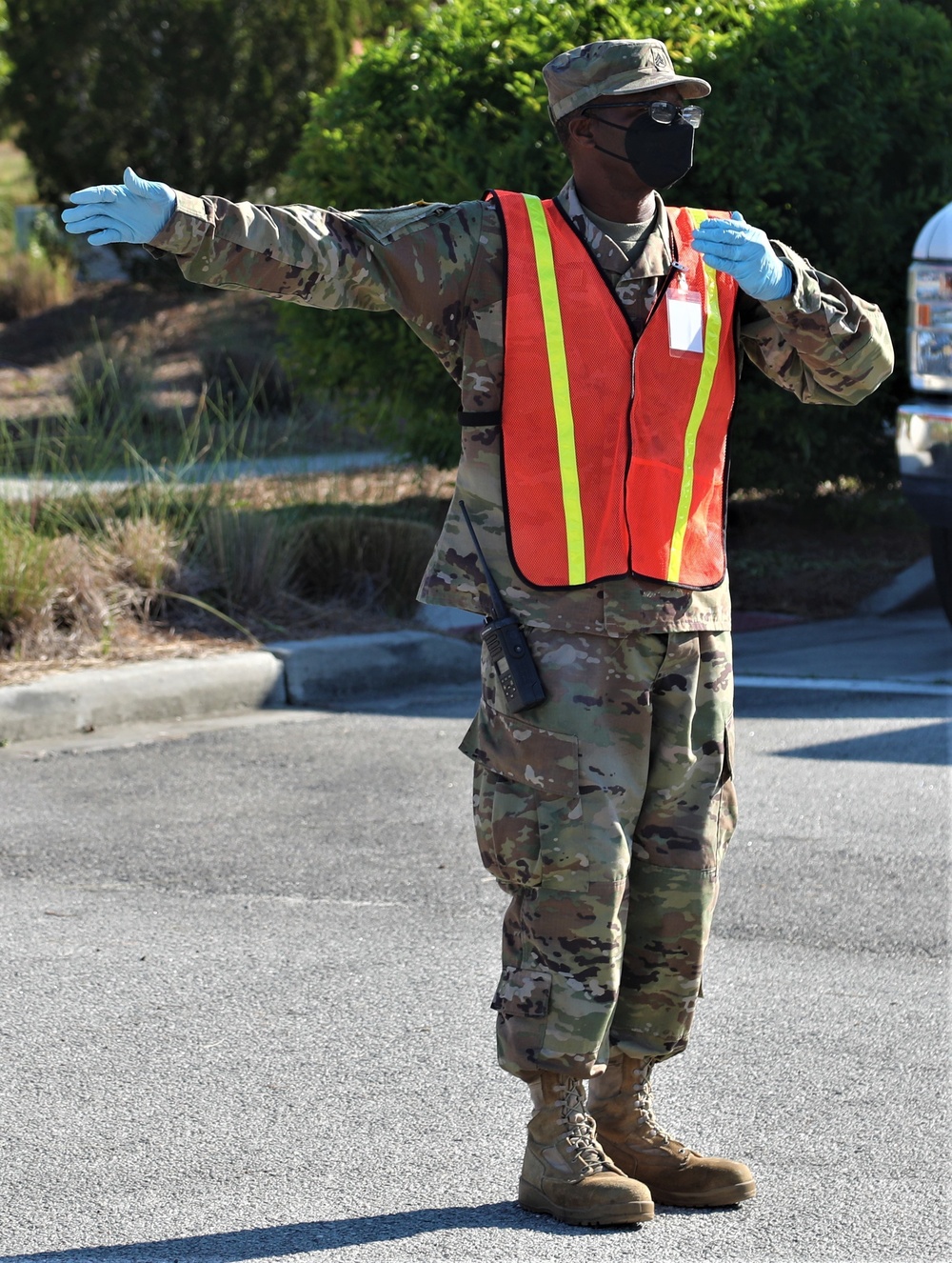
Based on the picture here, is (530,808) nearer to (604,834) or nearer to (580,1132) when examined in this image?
(604,834)

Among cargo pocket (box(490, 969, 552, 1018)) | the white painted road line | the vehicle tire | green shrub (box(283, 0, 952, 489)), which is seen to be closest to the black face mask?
cargo pocket (box(490, 969, 552, 1018))

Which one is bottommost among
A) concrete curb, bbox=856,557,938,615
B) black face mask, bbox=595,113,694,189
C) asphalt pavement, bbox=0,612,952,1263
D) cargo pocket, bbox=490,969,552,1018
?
asphalt pavement, bbox=0,612,952,1263

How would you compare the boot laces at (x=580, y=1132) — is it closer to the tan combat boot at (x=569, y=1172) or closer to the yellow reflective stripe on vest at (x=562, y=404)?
the tan combat boot at (x=569, y=1172)

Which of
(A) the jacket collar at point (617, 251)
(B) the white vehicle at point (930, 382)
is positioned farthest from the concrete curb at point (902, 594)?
(A) the jacket collar at point (617, 251)

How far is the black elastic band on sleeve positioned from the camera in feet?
9.95

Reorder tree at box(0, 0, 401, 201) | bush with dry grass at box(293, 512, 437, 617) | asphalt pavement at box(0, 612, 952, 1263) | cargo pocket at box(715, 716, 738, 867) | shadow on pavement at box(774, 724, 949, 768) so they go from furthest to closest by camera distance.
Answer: tree at box(0, 0, 401, 201)
bush with dry grass at box(293, 512, 437, 617)
shadow on pavement at box(774, 724, 949, 768)
cargo pocket at box(715, 716, 738, 867)
asphalt pavement at box(0, 612, 952, 1263)

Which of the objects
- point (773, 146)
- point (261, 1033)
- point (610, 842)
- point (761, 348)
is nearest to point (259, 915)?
point (261, 1033)

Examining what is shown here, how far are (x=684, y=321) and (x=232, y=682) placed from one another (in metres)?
3.91

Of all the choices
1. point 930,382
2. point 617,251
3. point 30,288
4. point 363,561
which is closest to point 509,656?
point 617,251

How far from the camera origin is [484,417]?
3.03 m

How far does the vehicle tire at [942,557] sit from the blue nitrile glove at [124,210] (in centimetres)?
473

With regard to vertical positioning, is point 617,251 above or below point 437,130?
below

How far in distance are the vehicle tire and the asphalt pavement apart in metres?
0.95

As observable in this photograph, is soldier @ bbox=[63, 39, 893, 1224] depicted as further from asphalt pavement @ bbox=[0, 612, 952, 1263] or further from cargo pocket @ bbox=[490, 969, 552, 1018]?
asphalt pavement @ bbox=[0, 612, 952, 1263]
